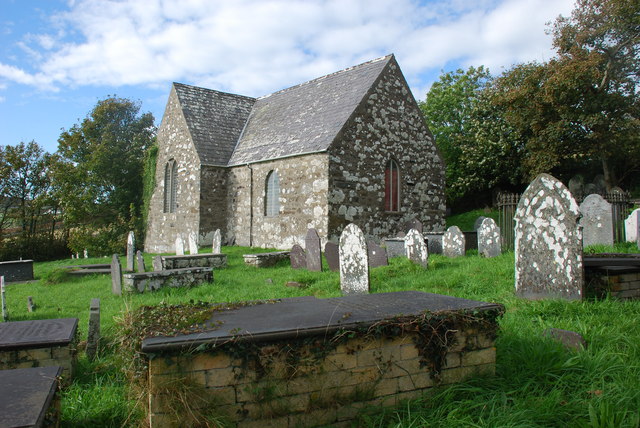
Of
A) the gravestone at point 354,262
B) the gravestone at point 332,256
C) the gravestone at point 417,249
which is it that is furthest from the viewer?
the gravestone at point 332,256

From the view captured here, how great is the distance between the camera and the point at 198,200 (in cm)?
2027

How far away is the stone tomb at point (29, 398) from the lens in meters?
2.60

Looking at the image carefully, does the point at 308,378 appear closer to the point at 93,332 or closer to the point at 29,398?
the point at 29,398

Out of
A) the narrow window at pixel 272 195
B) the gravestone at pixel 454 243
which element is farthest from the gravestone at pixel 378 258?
the narrow window at pixel 272 195

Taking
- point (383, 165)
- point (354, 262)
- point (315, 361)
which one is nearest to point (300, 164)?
point (383, 165)

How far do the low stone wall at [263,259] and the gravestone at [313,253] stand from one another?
1744 mm

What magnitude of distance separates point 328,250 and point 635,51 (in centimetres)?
2011

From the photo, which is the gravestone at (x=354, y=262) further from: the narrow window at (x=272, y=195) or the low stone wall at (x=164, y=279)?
the narrow window at (x=272, y=195)

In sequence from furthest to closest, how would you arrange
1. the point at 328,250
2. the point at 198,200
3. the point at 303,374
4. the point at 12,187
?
the point at 12,187, the point at 198,200, the point at 328,250, the point at 303,374

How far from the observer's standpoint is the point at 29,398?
2902 millimetres

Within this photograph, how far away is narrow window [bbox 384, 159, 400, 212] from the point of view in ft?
59.7

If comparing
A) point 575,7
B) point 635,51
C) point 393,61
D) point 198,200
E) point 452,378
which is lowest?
point 452,378

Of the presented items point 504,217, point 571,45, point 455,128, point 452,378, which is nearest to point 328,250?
point 504,217

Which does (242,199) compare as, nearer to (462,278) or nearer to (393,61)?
(393,61)
